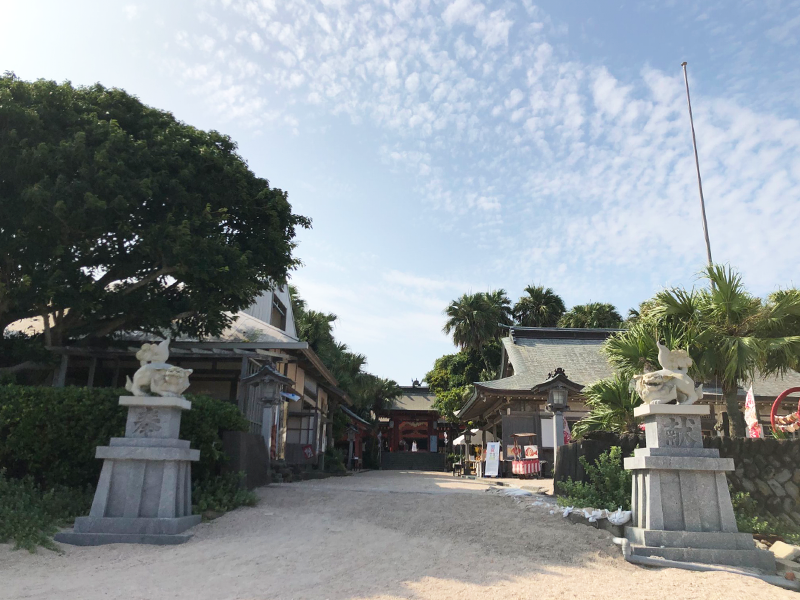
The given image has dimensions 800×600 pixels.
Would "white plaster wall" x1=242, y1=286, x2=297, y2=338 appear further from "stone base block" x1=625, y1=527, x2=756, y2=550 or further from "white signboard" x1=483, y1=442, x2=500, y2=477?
"stone base block" x1=625, y1=527, x2=756, y2=550

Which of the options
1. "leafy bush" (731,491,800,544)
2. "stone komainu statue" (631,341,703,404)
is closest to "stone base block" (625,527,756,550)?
"leafy bush" (731,491,800,544)

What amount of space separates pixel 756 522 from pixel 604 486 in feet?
6.68

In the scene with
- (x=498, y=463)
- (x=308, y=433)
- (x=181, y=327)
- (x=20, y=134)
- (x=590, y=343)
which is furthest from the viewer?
(x=590, y=343)

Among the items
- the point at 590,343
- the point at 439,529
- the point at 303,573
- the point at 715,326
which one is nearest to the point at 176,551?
the point at 303,573

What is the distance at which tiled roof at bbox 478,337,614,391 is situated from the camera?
19508mm

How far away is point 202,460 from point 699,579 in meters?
7.00

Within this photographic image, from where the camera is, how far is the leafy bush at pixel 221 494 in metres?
8.20

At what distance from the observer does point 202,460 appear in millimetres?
8969

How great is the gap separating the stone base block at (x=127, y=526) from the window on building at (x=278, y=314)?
14.8 m

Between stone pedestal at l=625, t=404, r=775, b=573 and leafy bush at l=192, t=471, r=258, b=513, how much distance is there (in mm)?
5563

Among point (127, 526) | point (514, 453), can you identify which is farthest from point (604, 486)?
point (514, 453)

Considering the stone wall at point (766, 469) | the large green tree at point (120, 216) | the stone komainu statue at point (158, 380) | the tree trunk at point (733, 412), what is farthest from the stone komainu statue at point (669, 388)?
the large green tree at point (120, 216)

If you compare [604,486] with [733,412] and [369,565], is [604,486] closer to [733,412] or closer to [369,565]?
[733,412]

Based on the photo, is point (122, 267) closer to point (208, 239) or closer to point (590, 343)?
point (208, 239)
